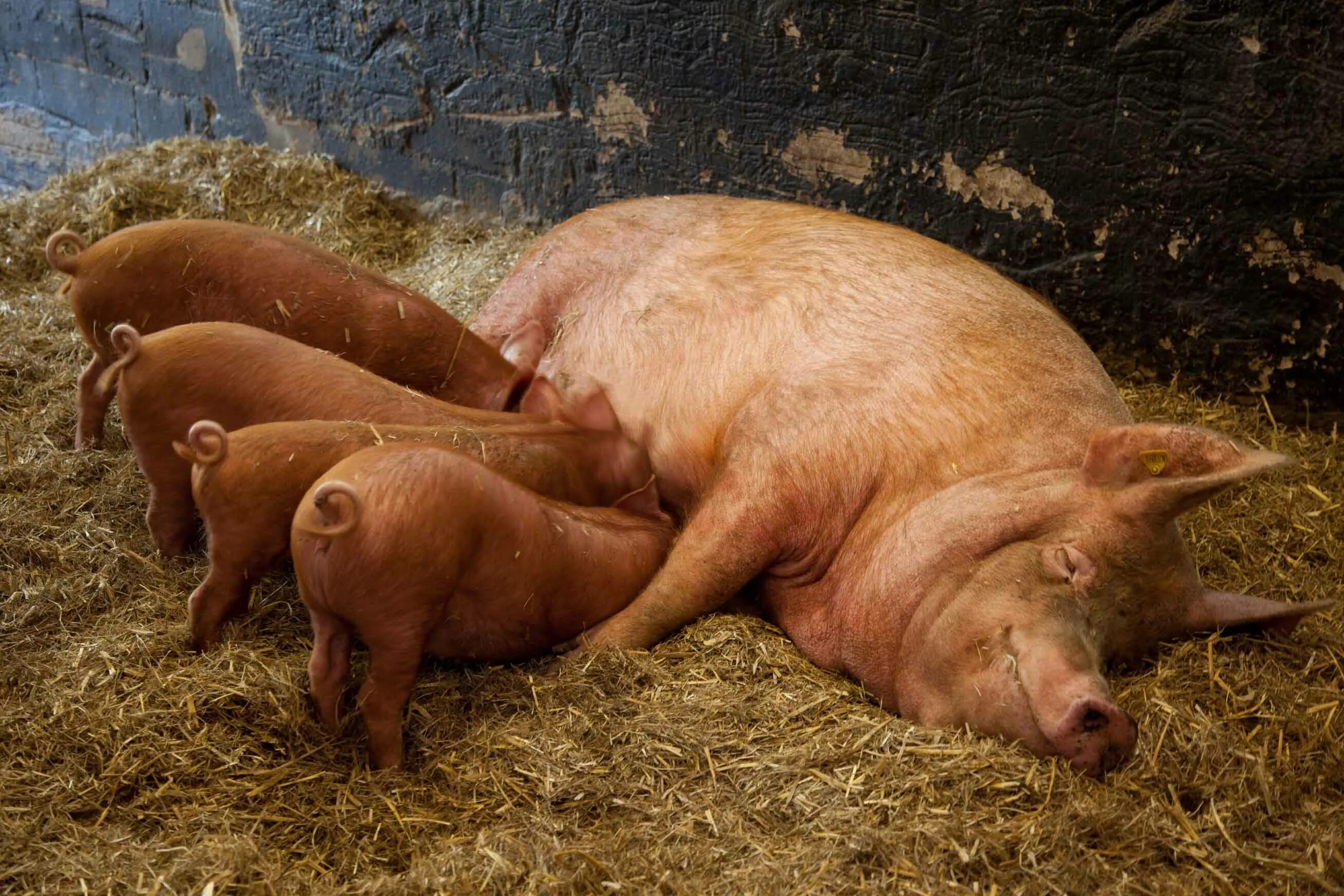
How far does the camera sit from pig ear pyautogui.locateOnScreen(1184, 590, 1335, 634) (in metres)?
3.10

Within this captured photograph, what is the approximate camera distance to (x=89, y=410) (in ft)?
13.4

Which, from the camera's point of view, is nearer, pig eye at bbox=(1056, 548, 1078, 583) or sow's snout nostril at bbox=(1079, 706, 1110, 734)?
sow's snout nostril at bbox=(1079, 706, 1110, 734)

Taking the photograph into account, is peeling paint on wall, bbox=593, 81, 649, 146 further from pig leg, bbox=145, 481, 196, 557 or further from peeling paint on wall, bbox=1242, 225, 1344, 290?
pig leg, bbox=145, 481, 196, 557

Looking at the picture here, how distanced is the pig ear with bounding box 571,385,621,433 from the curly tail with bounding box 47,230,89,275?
1.59 metres

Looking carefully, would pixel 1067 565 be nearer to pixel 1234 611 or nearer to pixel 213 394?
pixel 1234 611

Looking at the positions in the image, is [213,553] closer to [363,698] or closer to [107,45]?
[363,698]

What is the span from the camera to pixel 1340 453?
14.0ft

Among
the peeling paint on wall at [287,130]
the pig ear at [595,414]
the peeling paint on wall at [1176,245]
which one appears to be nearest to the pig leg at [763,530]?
the pig ear at [595,414]

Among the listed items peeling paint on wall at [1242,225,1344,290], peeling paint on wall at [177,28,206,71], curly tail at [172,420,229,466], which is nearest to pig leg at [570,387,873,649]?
curly tail at [172,420,229,466]

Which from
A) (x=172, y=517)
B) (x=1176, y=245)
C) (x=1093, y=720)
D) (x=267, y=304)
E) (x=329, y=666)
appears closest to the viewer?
(x=1093, y=720)

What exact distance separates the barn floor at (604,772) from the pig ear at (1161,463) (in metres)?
0.50

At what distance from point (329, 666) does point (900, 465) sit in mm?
1521

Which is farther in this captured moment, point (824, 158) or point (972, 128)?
point (824, 158)

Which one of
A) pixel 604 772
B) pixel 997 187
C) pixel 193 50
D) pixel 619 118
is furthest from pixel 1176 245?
pixel 193 50
